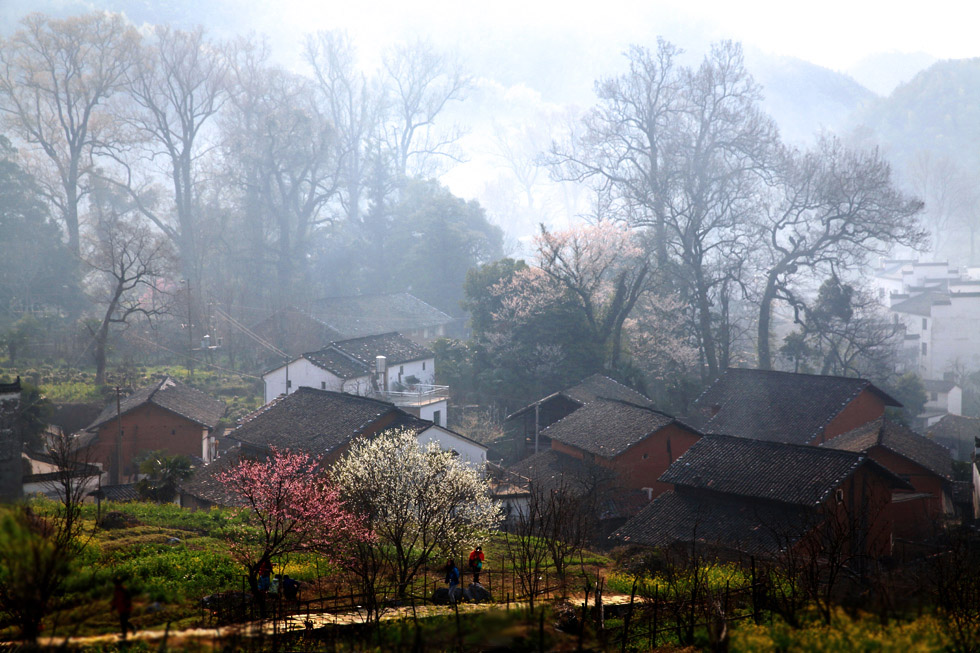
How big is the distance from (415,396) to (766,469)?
52.9 feet

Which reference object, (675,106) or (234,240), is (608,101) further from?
(234,240)

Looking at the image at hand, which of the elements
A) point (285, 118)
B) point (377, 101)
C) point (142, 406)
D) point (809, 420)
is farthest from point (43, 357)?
point (377, 101)

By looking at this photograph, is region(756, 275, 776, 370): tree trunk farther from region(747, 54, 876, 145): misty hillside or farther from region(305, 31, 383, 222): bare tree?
Answer: region(747, 54, 876, 145): misty hillside

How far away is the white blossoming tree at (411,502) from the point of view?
15242mm

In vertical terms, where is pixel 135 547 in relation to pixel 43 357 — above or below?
below

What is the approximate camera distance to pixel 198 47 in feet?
174

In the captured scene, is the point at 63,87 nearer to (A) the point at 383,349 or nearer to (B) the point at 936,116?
(A) the point at 383,349

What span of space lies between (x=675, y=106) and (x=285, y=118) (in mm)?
25677

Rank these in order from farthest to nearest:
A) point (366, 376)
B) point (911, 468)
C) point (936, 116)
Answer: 1. point (936, 116)
2. point (366, 376)
3. point (911, 468)

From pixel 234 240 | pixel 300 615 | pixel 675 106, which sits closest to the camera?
pixel 300 615

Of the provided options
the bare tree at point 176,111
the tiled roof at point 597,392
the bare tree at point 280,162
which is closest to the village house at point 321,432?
the tiled roof at point 597,392

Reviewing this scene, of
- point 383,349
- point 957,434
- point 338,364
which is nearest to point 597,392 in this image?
point 383,349

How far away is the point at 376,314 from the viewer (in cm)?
4688

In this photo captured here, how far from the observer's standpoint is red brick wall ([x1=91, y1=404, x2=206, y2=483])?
2788 cm
